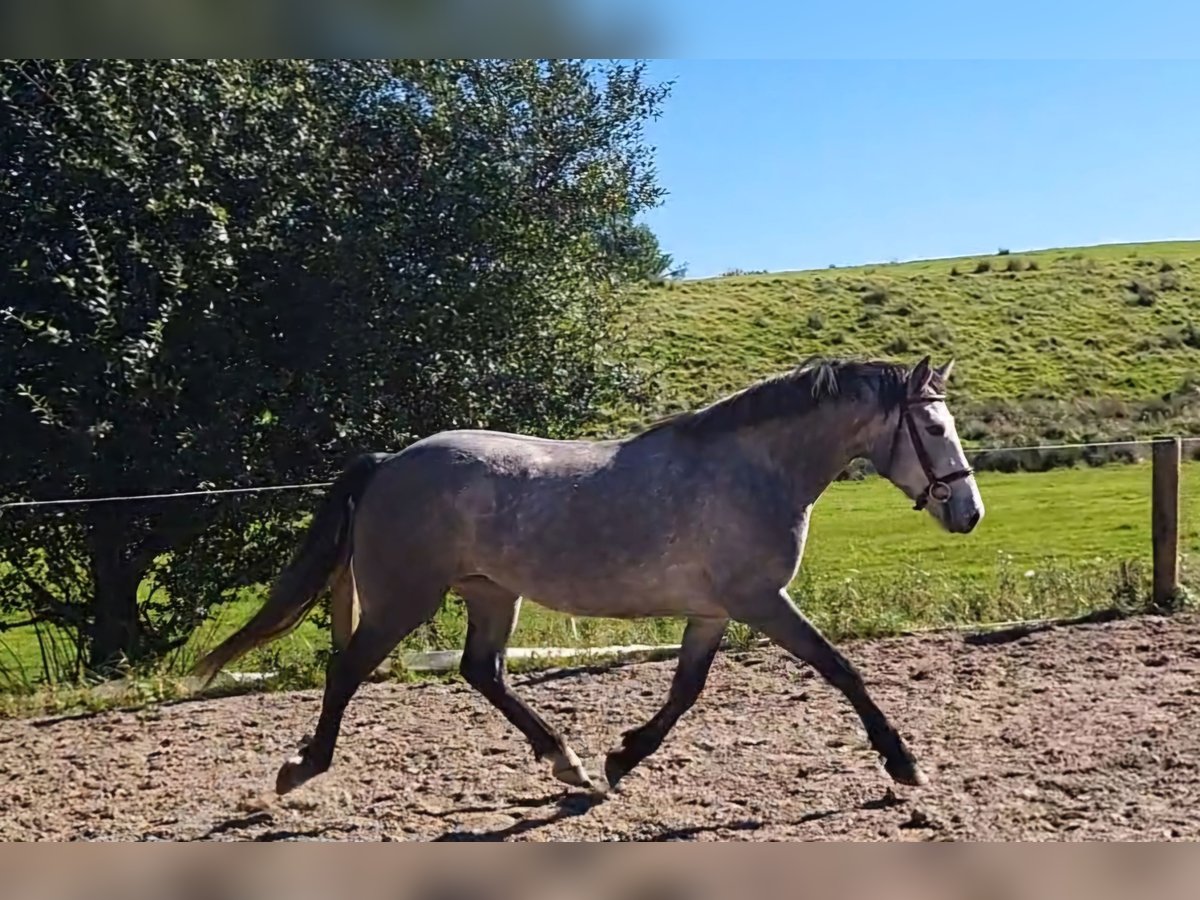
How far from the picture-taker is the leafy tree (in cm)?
836

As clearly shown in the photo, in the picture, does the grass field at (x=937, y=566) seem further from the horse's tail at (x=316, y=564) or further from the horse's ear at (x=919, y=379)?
the horse's tail at (x=316, y=564)

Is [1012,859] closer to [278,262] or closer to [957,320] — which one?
[278,262]

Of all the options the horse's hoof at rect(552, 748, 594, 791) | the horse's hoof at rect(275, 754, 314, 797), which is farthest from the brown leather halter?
the horse's hoof at rect(275, 754, 314, 797)

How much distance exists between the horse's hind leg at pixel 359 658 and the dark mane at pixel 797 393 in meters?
1.33

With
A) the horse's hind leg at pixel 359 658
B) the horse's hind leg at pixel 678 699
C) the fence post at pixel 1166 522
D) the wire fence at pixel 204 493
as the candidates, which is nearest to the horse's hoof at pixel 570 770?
the horse's hind leg at pixel 678 699

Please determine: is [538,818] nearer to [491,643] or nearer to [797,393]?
[491,643]

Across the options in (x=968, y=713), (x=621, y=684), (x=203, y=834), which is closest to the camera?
(x=203, y=834)

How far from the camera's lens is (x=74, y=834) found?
184 inches

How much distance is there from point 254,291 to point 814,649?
578cm

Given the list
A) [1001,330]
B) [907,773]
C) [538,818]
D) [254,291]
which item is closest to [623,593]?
[538,818]

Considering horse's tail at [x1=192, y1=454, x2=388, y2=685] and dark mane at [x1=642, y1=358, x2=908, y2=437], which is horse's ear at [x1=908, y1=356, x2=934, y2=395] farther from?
horse's tail at [x1=192, y1=454, x2=388, y2=685]
